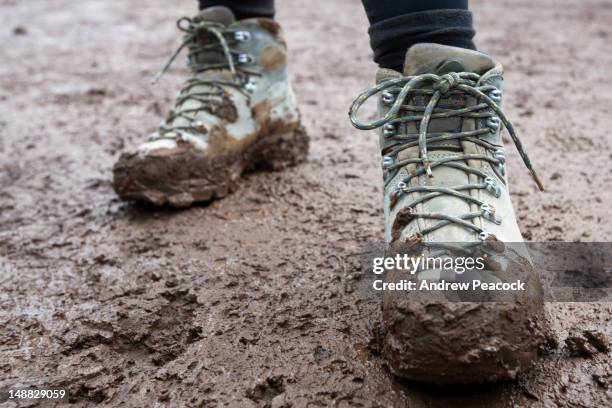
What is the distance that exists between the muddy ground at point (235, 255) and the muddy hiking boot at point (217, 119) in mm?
90

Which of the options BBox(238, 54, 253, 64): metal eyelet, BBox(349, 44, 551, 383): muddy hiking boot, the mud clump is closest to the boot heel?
BBox(238, 54, 253, 64): metal eyelet

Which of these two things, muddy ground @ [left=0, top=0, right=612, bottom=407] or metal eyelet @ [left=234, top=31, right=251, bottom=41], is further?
metal eyelet @ [left=234, top=31, right=251, bottom=41]

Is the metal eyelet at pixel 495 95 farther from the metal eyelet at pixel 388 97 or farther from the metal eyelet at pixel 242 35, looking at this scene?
the metal eyelet at pixel 242 35

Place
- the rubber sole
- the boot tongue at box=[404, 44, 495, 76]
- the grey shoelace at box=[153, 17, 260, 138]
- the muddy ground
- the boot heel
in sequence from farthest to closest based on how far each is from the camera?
the boot heel, the grey shoelace at box=[153, 17, 260, 138], the rubber sole, the boot tongue at box=[404, 44, 495, 76], the muddy ground

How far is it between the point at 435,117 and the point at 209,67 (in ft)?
2.81

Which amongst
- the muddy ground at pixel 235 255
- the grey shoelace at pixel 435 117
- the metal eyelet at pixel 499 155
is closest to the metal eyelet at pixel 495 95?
the grey shoelace at pixel 435 117

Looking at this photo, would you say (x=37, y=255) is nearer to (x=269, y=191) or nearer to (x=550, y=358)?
(x=269, y=191)

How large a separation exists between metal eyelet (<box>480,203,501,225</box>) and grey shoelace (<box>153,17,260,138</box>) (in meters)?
0.92

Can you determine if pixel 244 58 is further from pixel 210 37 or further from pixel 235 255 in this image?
pixel 235 255

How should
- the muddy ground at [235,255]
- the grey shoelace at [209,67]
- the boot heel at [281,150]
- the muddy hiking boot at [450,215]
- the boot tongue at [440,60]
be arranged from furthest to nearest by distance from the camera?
the boot heel at [281,150]
the grey shoelace at [209,67]
the boot tongue at [440,60]
the muddy ground at [235,255]
the muddy hiking boot at [450,215]

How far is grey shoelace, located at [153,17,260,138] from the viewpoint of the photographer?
173 cm

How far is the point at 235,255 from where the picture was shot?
1.48 m

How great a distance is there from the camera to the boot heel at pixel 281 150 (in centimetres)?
189

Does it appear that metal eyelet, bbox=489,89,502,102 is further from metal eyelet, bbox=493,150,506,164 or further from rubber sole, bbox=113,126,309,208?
rubber sole, bbox=113,126,309,208
